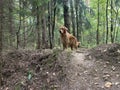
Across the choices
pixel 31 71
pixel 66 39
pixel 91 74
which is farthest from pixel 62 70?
pixel 66 39

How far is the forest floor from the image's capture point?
22.6ft

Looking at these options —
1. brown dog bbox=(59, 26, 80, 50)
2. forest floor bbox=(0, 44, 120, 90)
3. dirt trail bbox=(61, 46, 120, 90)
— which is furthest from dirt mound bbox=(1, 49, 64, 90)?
brown dog bbox=(59, 26, 80, 50)

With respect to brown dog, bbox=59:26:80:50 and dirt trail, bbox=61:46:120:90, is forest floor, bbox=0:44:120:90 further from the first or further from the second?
brown dog, bbox=59:26:80:50

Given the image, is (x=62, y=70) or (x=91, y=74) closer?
A: (x=91, y=74)

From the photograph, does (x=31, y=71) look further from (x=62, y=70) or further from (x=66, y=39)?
(x=66, y=39)

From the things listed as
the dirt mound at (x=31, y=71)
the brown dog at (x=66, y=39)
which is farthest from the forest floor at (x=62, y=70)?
the brown dog at (x=66, y=39)

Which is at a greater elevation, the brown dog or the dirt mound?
the brown dog

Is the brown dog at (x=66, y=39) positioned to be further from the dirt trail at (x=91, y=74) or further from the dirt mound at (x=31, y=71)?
the dirt trail at (x=91, y=74)

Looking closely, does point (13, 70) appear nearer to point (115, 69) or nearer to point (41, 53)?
point (41, 53)

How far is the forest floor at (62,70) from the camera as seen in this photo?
271 inches

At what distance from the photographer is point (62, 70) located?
739 cm

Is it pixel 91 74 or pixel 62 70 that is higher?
pixel 62 70

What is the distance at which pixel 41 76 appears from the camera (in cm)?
754

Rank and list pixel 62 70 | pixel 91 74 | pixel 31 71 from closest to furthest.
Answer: pixel 91 74 < pixel 62 70 < pixel 31 71
